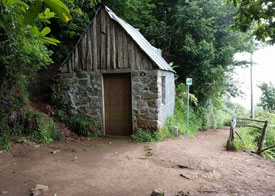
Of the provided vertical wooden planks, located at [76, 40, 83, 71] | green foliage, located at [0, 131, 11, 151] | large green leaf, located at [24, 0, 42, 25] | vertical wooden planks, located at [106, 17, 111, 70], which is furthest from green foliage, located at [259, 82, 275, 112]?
large green leaf, located at [24, 0, 42, 25]

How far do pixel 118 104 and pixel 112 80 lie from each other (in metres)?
0.91

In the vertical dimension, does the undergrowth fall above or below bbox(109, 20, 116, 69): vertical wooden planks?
below

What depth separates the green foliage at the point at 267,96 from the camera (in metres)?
14.9

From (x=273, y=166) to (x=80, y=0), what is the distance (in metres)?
8.80

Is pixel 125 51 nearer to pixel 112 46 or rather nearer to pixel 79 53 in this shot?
pixel 112 46

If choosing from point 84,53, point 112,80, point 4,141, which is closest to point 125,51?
point 112,80

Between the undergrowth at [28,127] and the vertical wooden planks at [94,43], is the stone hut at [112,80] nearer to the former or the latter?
the vertical wooden planks at [94,43]

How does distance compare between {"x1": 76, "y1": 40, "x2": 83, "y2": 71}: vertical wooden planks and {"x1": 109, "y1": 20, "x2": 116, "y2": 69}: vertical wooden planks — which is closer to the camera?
{"x1": 109, "y1": 20, "x2": 116, "y2": 69}: vertical wooden planks

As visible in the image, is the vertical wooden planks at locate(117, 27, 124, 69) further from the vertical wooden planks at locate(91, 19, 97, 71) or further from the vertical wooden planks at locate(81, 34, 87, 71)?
the vertical wooden planks at locate(81, 34, 87, 71)

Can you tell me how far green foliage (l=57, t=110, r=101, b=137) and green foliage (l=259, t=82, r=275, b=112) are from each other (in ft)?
42.5

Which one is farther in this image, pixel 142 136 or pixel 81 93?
pixel 81 93

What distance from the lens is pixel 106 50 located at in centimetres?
746

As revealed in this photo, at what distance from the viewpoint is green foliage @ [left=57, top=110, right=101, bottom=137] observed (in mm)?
7535

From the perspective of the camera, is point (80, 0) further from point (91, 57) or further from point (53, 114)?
point (53, 114)
